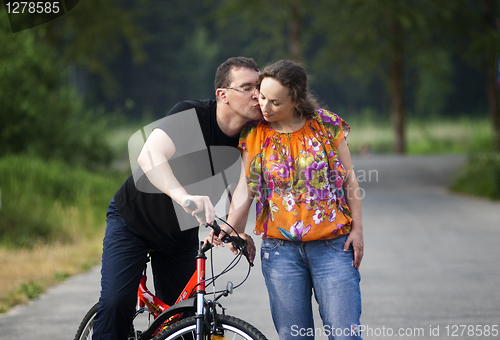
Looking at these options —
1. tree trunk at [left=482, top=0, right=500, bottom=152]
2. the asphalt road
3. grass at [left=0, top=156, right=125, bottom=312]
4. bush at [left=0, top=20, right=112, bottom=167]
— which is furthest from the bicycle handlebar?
tree trunk at [left=482, top=0, right=500, bottom=152]

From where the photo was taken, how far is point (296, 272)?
2.83 metres

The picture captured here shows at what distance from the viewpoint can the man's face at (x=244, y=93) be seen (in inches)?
114

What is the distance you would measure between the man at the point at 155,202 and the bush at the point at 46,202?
566cm

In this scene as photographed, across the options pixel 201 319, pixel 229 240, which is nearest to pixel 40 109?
pixel 229 240

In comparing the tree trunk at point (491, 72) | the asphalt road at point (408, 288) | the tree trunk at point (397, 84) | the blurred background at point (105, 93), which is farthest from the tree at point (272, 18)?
the asphalt road at point (408, 288)

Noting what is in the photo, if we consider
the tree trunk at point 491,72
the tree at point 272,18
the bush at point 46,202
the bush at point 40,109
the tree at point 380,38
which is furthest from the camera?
the tree at point 272,18

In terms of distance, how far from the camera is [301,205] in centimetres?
277

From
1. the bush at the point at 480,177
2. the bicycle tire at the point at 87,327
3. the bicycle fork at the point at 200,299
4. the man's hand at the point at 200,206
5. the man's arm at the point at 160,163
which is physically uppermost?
the man's arm at the point at 160,163

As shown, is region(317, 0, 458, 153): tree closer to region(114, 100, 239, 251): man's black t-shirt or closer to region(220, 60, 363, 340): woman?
region(114, 100, 239, 251): man's black t-shirt

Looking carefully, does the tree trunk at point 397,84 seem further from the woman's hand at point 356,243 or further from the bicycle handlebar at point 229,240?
the bicycle handlebar at point 229,240

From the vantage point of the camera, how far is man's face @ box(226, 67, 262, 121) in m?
2.91

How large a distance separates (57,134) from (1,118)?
5.20ft

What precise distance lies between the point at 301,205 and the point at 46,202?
7.86 m

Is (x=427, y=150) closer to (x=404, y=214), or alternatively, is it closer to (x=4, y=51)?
(x=404, y=214)
